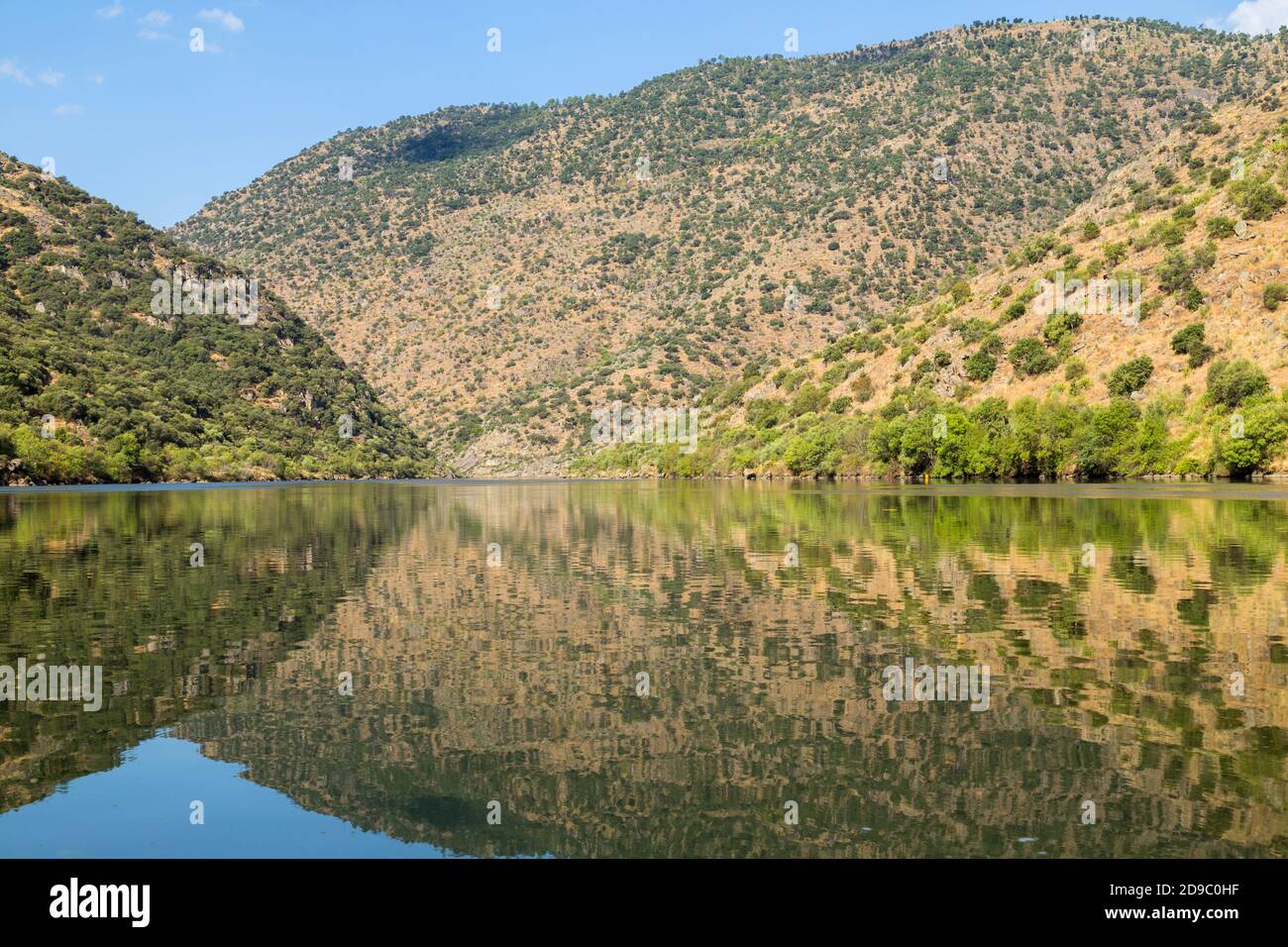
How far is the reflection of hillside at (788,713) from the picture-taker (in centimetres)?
908

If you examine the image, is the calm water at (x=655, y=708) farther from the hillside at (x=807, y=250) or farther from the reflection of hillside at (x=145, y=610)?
the hillside at (x=807, y=250)

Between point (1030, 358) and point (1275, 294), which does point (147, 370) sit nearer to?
point (1030, 358)

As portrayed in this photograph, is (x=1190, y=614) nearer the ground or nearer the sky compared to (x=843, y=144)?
nearer the ground

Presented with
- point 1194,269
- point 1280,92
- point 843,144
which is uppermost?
point 843,144

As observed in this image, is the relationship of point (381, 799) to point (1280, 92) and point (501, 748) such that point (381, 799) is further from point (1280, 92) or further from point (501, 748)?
point (1280, 92)

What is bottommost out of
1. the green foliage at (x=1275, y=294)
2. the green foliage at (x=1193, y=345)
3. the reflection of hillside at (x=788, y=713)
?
the reflection of hillside at (x=788, y=713)

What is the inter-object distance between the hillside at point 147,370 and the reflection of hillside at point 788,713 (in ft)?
275

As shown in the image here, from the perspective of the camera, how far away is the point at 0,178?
504 ft

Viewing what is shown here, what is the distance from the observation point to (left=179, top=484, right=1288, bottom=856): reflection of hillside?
29.8 ft

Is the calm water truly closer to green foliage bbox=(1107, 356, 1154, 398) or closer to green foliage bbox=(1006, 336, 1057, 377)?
green foliage bbox=(1107, 356, 1154, 398)

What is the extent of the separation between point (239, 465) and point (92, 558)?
93165 millimetres

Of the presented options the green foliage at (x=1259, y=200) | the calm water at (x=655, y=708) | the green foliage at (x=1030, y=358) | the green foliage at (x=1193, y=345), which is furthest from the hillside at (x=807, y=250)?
the calm water at (x=655, y=708)

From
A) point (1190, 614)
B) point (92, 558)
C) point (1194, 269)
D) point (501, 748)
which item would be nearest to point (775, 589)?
point (1190, 614)

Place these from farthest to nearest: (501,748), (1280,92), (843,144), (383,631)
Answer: (843,144) → (1280,92) → (383,631) → (501,748)
